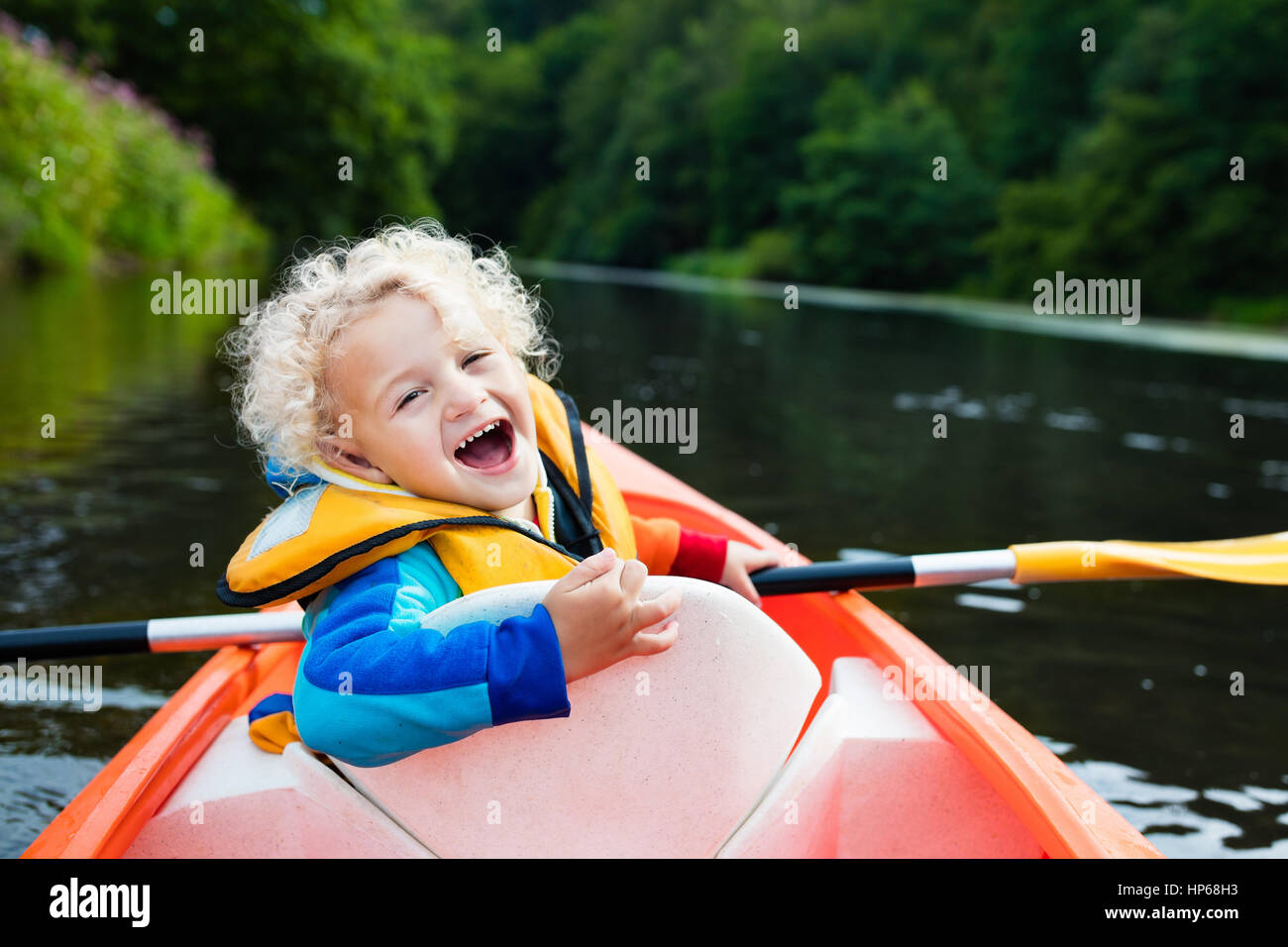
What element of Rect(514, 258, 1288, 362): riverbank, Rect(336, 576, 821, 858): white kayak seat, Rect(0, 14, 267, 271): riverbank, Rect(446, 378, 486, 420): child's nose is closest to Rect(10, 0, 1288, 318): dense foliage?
Rect(514, 258, 1288, 362): riverbank

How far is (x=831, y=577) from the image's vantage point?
7.76 ft

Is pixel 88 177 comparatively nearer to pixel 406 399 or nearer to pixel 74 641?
pixel 74 641

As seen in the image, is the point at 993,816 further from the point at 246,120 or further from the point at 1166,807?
the point at 246,120

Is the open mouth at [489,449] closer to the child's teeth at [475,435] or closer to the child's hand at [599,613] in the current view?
the child's teeth at [475,435]

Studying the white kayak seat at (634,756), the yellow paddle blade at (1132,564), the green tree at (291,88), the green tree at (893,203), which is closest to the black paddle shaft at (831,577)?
the yellow paddle blade at (1132,564)

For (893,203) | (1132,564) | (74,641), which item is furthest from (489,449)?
(893,203)

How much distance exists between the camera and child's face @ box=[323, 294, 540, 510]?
61.3 inches

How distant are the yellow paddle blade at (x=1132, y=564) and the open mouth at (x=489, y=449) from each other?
3.97ft

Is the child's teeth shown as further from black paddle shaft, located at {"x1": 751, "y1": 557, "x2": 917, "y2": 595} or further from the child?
black paddle shaft, located at {"x1": 751, "y1": 557, "x2": 917, "y2": 595}

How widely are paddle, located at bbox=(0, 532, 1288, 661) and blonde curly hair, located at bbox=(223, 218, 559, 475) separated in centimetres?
71

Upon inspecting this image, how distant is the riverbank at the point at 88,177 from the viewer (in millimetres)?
12250

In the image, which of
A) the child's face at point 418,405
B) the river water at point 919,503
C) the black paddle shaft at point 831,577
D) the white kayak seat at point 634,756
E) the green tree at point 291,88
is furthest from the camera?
the green tree at point 291,88
